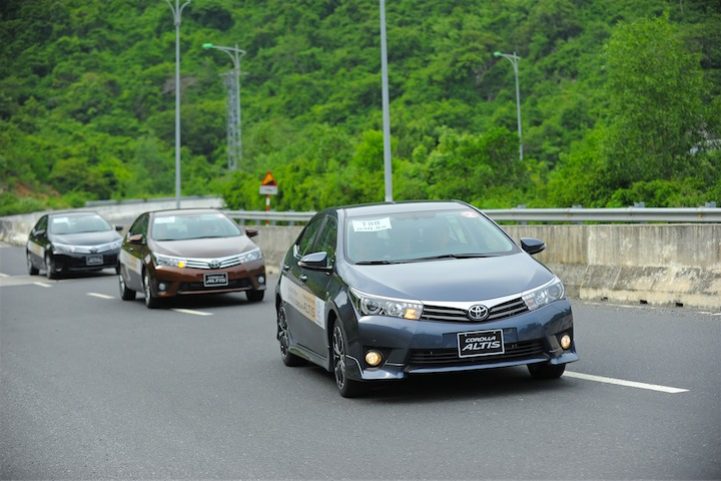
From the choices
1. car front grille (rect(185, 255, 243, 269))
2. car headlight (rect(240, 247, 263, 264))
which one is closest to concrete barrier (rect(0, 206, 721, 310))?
car headlight (rect(240, 247, 263, 264))

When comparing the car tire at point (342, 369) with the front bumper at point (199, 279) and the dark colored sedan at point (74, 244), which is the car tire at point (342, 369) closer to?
the front bumper at point (199, 279)

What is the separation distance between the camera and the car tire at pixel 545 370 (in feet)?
32.8

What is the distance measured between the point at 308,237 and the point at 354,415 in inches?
123

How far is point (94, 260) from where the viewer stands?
29.6m

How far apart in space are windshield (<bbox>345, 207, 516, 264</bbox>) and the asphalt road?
39.6 inches

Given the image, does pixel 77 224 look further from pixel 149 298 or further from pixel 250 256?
pixel 250 256

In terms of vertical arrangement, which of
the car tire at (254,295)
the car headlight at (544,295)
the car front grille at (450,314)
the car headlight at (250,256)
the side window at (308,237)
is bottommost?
the car tire at (254,295)

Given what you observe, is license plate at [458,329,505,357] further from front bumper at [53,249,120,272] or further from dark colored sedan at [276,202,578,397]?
front bumper at [53,249,120,272]

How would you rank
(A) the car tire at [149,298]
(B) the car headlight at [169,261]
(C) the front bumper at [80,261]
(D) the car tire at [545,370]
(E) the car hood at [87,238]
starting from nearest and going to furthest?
(D) the car tire at [545,370] → (B) the car headlight at [169,261] → (A) the car tire at [149,298] → (C) the front bumper at [80,261] → (E) the car hood at [87,238]

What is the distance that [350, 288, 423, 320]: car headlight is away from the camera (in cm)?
939

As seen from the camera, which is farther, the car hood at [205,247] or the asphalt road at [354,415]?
the car hood at [205,247]

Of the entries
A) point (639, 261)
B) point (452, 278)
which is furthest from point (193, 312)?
point (452, 278)

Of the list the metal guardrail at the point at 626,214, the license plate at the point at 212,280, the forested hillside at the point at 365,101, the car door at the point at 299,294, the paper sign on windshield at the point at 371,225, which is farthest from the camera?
the forested hillside at the point at 365,101


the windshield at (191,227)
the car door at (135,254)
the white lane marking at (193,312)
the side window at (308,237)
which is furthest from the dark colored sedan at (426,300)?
the car door at (135,254)
